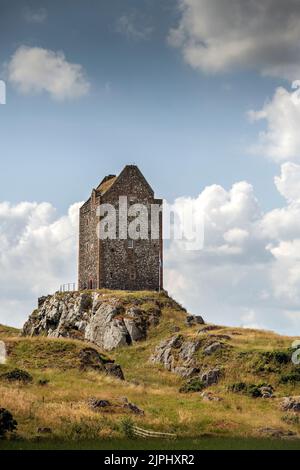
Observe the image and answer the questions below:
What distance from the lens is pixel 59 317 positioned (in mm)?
83688

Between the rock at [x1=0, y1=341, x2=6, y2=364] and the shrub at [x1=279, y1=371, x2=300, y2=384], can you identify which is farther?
the shrub at [x1=279, y1=371, x2=300, y2=384]

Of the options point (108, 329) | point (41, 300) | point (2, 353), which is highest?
point (41, 300)

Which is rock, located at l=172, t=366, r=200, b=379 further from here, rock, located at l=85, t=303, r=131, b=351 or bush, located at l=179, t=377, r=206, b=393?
rock, located at l=85, t=303, r=131, b=351

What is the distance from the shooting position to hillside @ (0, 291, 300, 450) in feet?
125

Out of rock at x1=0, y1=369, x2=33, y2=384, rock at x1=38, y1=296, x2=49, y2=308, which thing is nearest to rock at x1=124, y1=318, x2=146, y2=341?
rock at x1=38, y1=296, x2=49, y2=308

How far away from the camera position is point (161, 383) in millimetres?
59156

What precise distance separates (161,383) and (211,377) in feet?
15.6

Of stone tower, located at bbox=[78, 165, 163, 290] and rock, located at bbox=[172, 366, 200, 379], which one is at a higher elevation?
stone tower, located at bbox=[78, 165, 163, 290]

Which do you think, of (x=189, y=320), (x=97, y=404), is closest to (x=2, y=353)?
(x=97, y=404)

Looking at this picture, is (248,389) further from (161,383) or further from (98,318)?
(98,318)

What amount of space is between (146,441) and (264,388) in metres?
21.4

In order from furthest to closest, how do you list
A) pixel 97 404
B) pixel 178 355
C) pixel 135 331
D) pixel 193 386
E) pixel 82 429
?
1. pixel 135 331
2. pixel 178 355
3. pixel 193 386
4. pixel 97 404
5. pixel 82 429

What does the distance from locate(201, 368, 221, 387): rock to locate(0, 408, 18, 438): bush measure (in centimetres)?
2530

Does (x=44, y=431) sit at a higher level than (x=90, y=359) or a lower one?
lower
